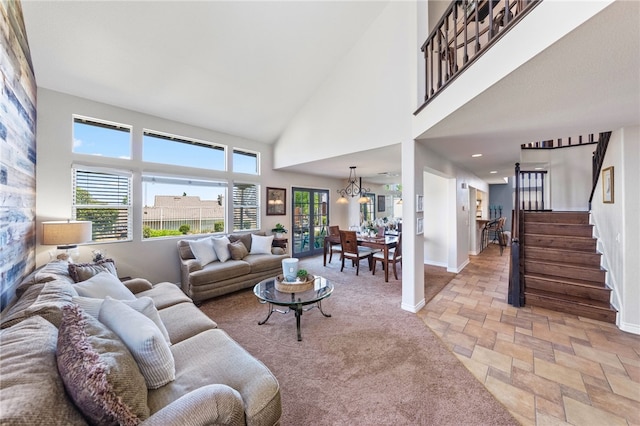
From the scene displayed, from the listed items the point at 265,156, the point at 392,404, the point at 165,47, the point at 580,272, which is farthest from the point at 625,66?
the point at 265,156

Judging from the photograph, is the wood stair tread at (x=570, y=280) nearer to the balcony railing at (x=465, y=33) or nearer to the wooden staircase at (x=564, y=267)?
the wooden staircase at (x=564, y=267)

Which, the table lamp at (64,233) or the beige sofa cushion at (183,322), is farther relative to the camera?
the table lamp at (64,233)

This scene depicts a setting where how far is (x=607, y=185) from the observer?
321 centimetres

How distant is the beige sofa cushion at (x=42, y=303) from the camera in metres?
1.34

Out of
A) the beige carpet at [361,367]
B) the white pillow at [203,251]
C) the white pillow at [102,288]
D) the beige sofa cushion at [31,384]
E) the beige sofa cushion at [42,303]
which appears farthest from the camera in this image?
the white pillow at [203,251]

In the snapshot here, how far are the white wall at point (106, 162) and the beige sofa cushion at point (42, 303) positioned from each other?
6.36 ft

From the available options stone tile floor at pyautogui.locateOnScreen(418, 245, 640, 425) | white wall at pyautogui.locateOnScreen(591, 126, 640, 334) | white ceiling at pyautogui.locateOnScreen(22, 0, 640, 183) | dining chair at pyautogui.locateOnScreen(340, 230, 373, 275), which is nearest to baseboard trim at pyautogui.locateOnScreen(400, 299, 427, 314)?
stone tile floor at pyautogui.locateOnScreen(418, 245, 640, 425)

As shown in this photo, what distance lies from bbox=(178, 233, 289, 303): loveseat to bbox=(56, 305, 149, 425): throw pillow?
2.56 m

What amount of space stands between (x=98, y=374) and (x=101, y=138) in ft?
13.4

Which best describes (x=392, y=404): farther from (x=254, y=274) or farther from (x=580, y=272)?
(x=580, y=272)

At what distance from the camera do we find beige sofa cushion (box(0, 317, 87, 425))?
719mm

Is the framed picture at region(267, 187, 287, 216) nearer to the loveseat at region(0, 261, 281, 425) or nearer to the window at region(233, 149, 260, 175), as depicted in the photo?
the window at region(233, 149, 260, 175)

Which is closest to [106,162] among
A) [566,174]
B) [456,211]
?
[456,211]

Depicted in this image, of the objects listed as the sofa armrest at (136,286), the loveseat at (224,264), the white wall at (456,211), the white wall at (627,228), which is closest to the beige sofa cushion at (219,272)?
the loveseat at (224,264)
